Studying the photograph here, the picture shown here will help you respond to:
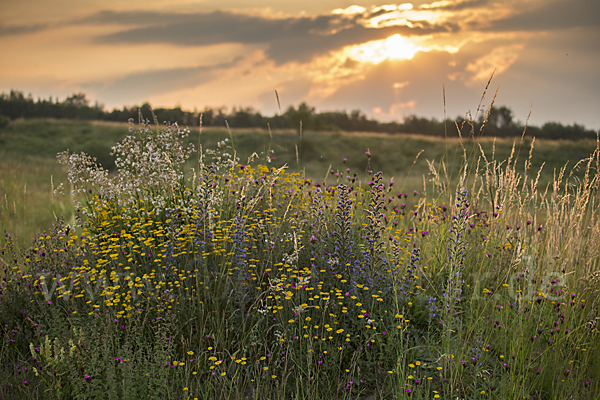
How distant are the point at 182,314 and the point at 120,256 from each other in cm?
123

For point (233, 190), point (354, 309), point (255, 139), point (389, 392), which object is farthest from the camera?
point (255, 139)

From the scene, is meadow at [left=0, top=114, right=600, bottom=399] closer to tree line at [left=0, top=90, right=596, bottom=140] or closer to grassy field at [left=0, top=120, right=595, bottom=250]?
grassy field at [left=0, top=120, right=595, bottom=250]

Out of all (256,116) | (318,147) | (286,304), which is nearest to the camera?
(286,304)

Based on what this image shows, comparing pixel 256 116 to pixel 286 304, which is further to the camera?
pixel 256 116

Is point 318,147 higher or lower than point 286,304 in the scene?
higher

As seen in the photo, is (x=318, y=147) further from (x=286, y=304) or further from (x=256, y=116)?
(x=286, y=304)

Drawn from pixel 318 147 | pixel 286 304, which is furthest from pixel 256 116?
pixel 286 304

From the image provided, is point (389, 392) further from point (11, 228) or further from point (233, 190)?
point (11, 228)

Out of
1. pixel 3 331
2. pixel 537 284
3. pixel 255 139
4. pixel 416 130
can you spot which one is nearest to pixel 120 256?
pixel 3 331

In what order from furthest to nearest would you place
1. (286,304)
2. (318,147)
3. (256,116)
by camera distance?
1. (256,116)
2. (318,147)
3. (286,304)

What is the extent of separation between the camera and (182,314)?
12.0ft

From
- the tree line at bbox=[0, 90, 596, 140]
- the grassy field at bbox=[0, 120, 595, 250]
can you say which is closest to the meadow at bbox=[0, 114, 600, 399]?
the grassy field at bbox=[0, 120, 595, 250]

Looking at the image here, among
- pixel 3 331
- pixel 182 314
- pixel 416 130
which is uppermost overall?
pixel 416 130

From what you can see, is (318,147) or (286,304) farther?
(318,147)
